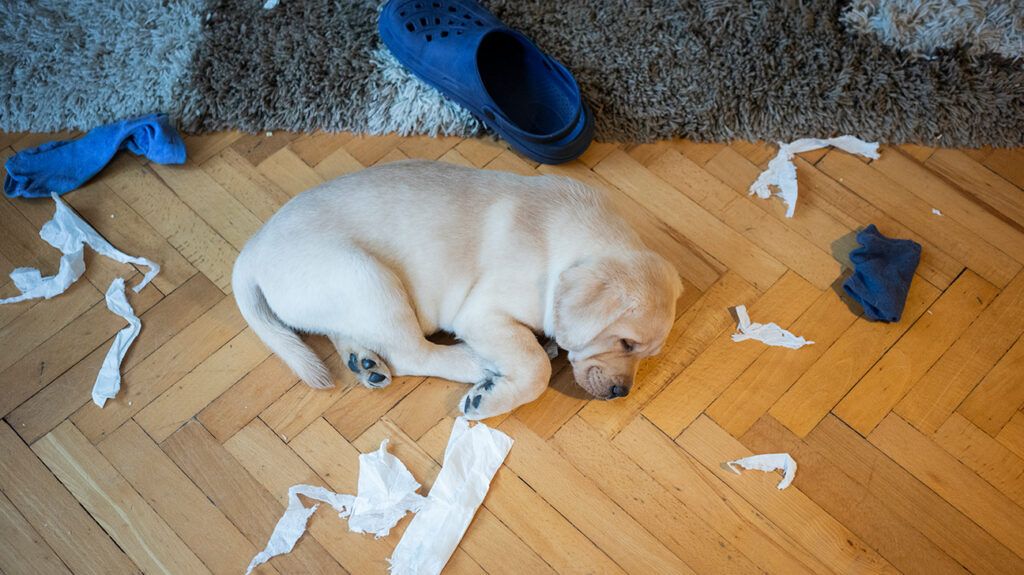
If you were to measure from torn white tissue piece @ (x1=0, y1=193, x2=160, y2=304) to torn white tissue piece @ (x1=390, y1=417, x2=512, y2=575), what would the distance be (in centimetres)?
101

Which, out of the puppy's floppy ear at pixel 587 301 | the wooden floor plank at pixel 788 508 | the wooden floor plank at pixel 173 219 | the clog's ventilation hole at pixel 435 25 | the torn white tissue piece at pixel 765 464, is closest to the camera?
the puppy's floppy ear at pixel 587 301

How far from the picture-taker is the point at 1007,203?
249 centimetres

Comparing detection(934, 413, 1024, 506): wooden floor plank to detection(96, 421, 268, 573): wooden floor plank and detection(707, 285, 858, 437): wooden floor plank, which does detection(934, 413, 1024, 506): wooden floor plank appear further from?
detection(96, 421, 268, 573): wooden floor plank

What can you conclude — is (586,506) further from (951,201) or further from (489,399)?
(951,201)

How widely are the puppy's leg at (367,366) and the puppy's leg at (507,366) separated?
0.22 metres

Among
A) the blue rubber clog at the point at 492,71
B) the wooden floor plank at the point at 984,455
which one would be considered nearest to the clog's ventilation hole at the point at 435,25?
the blue rubber clog at the point at 492,71

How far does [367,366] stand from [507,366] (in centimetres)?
35

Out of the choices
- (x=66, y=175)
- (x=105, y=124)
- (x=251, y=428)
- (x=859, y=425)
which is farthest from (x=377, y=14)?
(x=859, y=425)

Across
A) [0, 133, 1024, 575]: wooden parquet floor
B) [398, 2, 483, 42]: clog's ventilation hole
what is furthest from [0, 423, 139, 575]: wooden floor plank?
[398, 2, 483, 42]: clog's ventilation hole

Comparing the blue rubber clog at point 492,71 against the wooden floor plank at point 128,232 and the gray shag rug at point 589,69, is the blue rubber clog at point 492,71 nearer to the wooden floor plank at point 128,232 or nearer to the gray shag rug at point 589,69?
the gray shag rug at point 589,69

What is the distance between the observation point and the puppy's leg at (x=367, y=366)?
2.01 m

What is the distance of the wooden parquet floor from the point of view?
75.0 inches

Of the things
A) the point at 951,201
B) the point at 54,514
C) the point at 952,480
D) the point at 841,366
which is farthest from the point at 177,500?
the point at 951,201

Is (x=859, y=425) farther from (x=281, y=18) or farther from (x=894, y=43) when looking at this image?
(x=281, y=18)
